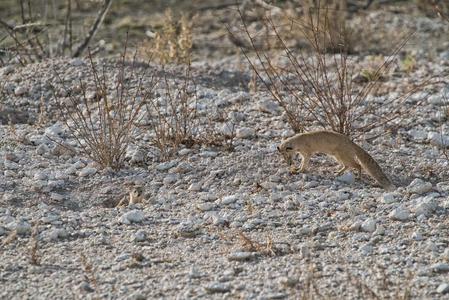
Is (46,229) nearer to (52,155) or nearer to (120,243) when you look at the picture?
(120,243)

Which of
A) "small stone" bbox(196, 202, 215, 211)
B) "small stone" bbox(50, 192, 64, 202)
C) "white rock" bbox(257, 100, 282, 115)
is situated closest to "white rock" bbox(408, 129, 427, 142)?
"white rock" bbox(257, 100, 282, 115)

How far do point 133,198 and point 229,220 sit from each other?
0.74 meters

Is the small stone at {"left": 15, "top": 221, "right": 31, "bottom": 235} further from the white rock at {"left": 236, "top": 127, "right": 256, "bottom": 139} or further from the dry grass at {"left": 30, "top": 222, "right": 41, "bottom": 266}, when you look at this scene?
the white rock at {"left": 236, "top": 127, "right": 256, "bottom": 139}

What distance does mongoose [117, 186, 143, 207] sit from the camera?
6.40 meters

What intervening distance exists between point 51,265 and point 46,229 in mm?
512

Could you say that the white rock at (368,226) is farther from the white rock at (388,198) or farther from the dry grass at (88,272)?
the dry grass at (88,272)

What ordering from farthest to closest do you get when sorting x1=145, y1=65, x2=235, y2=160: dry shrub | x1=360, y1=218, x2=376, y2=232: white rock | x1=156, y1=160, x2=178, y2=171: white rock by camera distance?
1. x1=145, y1=65, x2=235, y2=160: dry shrub
2. x1=156, y1=160, x2=178, y2=171: white rock
3. x1=360, y1=218, x2=376, y2=232: white rock

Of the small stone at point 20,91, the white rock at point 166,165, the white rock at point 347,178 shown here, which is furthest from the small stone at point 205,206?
the small stone at point 20,91

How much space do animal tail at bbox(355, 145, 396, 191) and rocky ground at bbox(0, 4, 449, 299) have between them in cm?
6

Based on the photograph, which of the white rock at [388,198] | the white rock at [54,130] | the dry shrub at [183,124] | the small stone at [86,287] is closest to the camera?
the small stone at [86,287]

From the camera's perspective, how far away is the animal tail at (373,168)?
643 centimetres

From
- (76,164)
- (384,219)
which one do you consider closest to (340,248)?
(384,219)

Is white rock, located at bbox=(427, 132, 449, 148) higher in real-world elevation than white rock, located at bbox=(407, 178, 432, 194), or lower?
higher

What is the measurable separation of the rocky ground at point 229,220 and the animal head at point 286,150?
0.09m
